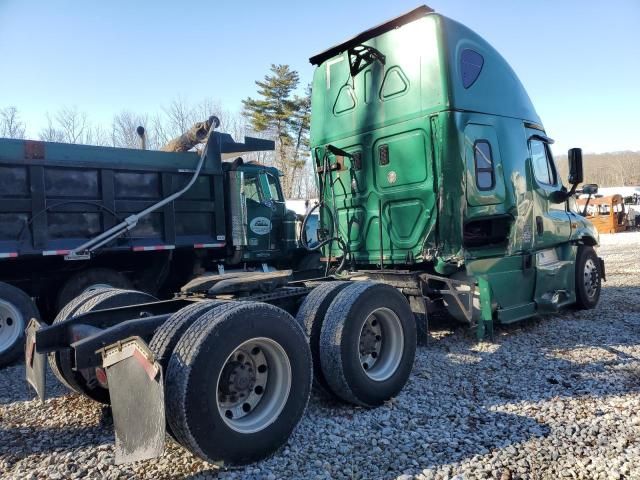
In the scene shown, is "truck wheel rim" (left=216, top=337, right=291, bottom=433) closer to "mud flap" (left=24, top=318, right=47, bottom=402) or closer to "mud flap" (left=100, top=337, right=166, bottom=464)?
"mud flap" (left=100, top=337, right=166, bottom=464)

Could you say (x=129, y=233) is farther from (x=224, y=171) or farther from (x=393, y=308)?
(x=393, y=308)

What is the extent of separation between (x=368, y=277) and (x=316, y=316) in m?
2.33

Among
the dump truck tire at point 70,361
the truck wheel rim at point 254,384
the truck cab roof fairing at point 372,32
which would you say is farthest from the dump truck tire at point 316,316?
the truck cab roof fairing at point 372,32

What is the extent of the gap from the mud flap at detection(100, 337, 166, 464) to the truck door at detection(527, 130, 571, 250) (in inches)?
212

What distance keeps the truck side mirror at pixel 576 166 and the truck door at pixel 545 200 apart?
214 millimetres

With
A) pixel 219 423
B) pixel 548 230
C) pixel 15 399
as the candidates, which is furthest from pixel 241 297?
pixel 548 230

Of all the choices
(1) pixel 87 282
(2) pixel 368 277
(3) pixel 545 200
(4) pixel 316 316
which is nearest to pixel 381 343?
(4) pixel 316 316

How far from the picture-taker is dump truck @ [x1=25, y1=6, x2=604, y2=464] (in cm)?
292

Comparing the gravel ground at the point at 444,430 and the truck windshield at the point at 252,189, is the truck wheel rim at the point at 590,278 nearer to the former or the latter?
the gravel ground at the point at 444,430

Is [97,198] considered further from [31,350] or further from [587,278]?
[587,278]

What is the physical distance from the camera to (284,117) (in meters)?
37.0

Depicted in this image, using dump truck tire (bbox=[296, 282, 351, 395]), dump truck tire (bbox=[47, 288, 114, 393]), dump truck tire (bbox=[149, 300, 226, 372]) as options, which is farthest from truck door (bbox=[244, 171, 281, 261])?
dump truck tire (bbox=[149, 300, 226, 372])

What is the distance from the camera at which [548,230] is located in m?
6.77

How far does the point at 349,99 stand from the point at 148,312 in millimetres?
3959
